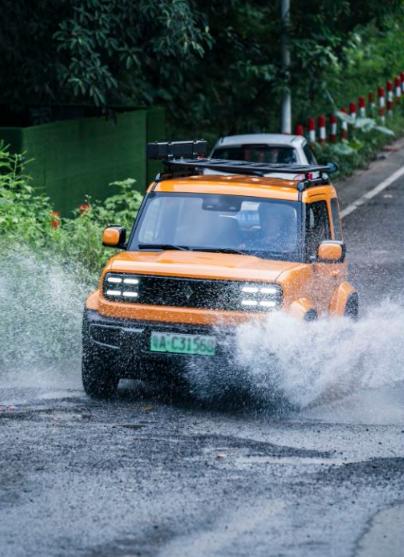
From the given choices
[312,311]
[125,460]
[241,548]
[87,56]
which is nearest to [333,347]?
[312,311]

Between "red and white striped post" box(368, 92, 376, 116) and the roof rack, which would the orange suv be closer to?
the roof rack

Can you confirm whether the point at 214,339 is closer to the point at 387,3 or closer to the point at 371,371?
the point at 371,371

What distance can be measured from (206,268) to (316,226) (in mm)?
1614

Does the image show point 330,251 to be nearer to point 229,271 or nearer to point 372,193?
point 229,271

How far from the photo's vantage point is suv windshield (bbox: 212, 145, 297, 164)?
1925cm

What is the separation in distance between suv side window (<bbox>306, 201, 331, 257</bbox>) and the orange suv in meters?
0.01

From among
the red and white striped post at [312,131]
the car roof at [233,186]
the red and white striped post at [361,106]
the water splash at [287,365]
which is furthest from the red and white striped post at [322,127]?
the water splash at [287,365]

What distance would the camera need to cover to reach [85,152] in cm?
2031

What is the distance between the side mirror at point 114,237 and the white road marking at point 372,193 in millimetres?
11586

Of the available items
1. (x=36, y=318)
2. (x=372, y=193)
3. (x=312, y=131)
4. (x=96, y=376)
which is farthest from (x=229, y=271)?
(x=312, y=131)

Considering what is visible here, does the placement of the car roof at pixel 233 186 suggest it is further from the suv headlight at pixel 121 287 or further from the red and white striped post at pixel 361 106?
the red and white striped post at pixel 361 106

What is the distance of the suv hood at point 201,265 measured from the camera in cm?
993

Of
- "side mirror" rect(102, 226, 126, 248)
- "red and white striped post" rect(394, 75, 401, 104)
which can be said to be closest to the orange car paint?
"side mirror" rect(102, 226, 126, 248)

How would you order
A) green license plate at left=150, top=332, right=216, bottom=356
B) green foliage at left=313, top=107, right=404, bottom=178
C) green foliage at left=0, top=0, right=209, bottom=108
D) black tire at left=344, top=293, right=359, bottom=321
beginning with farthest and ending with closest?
green foliage at left=313, top=107, right=404, bottom=178 < green foliage at left=0, top=0, right=209, bottom=108 < black tire at left=344, top=293, right=359, bottom=321 < green license plate at left=150, top=332, right=216, bottom=356
